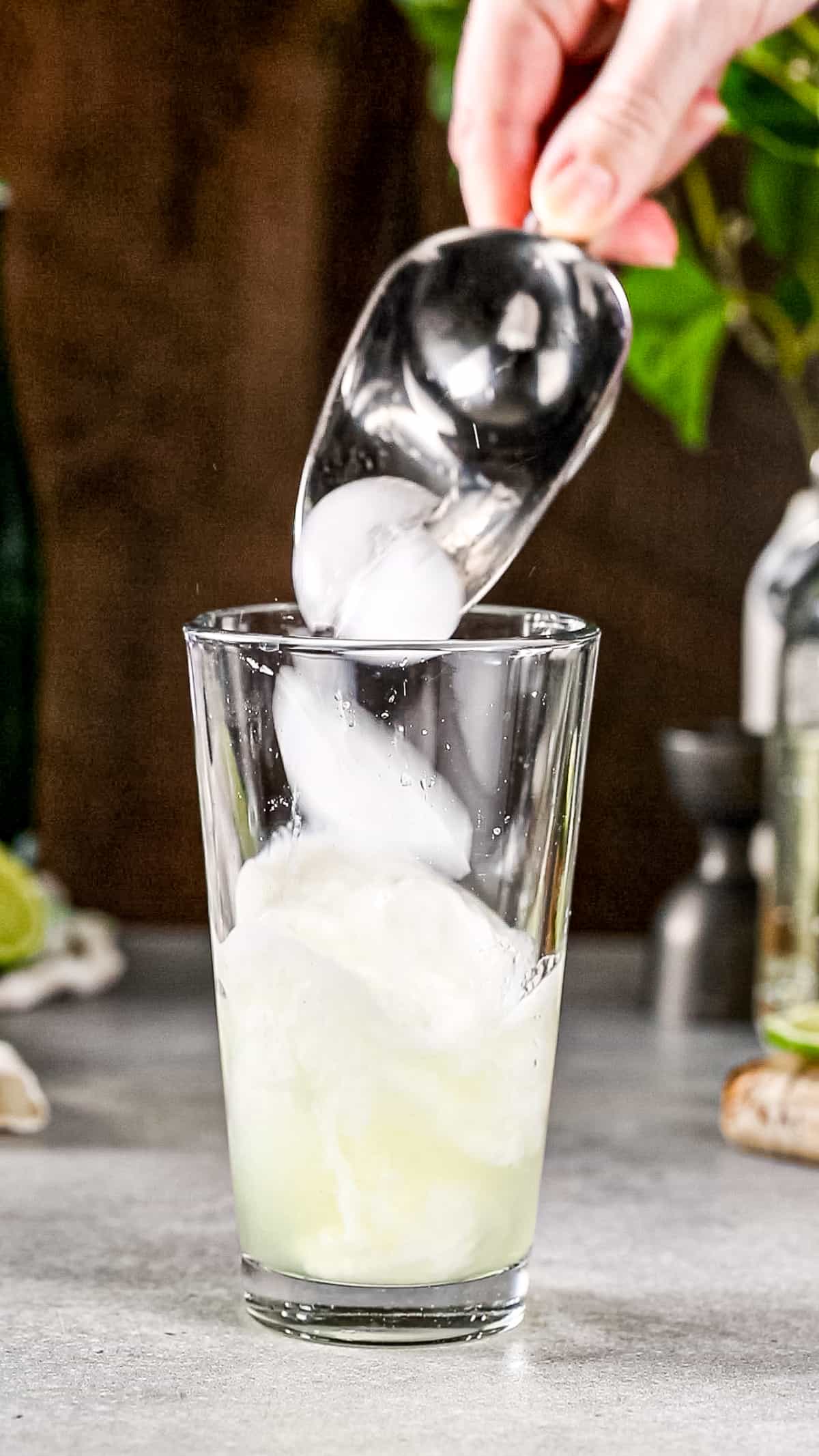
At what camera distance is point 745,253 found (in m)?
1.17

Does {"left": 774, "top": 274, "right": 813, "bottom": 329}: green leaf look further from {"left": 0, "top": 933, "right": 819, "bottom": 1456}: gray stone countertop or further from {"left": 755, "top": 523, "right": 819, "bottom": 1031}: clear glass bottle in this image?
{"left": 0, "top": 933, "right": 819, "bottom": 1456}: gray stone countertop

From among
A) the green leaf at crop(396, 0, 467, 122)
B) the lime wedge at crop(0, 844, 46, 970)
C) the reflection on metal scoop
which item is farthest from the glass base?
the green leaf at crop(396, 0, 467, 122)

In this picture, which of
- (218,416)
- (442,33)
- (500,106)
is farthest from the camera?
(218,416)

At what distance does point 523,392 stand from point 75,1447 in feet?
1.18

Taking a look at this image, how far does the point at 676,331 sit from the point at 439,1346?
672mm

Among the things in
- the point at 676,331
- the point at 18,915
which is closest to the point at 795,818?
the point at 676,331

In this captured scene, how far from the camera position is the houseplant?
96 cm

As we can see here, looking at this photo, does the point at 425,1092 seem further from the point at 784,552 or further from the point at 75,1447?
the point at 784,552

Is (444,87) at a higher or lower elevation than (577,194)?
higher

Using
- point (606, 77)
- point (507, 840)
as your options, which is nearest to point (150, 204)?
point (606, 77)

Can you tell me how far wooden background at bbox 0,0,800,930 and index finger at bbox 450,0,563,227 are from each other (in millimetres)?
417

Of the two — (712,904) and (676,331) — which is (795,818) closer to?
(712,904)

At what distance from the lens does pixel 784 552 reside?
39.1 inches

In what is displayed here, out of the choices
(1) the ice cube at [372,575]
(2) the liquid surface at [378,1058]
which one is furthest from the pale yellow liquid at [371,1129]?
(1) the ice cube at [372,575]
